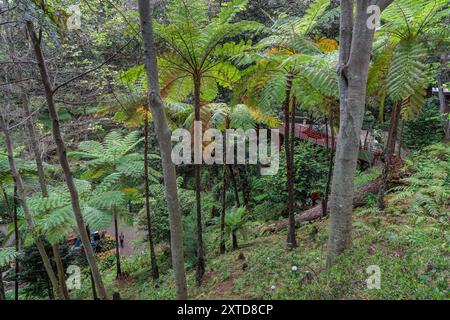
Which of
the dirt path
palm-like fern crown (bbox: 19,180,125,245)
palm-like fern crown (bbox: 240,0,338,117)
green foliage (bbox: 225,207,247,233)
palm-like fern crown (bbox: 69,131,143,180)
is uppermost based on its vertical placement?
A: palm-like fern crown (bbox: 240,0,338,117)

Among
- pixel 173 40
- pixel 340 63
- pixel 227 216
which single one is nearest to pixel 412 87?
pixel 340 63

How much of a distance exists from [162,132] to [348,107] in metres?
1.99

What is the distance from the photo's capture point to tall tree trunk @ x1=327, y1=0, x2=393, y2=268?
3.17 meters

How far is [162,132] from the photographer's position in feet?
9.13

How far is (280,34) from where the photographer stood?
187 inches

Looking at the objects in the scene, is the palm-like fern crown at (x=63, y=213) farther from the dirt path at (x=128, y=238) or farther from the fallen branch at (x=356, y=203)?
the dirt path at (x=128, y=238)

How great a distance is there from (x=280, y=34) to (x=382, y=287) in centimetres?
375

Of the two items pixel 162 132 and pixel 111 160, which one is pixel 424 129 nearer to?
pixel 111 160

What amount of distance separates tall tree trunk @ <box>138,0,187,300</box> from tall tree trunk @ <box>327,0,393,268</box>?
1743mm

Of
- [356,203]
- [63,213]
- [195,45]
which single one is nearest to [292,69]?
[195,45]

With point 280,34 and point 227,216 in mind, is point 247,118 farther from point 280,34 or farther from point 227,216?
point 227,216

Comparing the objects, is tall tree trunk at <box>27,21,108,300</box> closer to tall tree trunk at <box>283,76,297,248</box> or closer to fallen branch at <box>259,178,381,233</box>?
tall tree trunk at <box>283,76,297,248</box>

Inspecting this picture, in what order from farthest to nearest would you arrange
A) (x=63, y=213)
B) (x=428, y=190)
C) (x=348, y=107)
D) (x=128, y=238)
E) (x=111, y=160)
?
(x=128, y=238) → (x=111, y=160) → (x=428, y=190) → (x=63, y=213) → (x=348, y=107)

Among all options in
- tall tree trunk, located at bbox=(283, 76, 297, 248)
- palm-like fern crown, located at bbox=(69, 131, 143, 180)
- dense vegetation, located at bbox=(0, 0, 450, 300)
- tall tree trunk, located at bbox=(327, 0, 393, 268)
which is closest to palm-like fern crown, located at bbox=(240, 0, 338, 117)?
dense vegetation, located at bbox=(0, 0, 450, 300)
